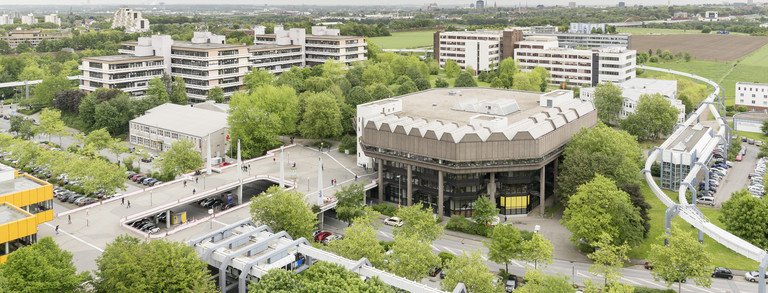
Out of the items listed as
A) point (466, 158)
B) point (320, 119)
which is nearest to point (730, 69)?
point (320, 119)

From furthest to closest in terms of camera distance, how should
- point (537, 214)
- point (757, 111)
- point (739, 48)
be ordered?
point (739, 48) → point (757, 111) → point (537, 214)

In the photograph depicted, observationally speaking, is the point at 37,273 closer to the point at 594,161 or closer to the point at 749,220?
the point at 594,161

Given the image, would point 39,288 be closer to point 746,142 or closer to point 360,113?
point 360,113

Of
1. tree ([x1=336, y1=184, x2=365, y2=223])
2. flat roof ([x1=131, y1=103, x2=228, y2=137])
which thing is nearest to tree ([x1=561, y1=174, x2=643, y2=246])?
tree ([x1=336, y1=184, x2=365, y2=223])

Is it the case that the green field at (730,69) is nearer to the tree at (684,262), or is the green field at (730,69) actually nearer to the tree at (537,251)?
the tree at (684,262)

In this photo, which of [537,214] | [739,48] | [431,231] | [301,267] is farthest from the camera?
[739,48]

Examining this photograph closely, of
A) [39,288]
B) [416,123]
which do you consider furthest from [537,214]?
[39,288]

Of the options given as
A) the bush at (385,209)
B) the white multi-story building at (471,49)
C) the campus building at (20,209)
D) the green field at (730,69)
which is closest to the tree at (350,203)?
the bush at (385,209)
